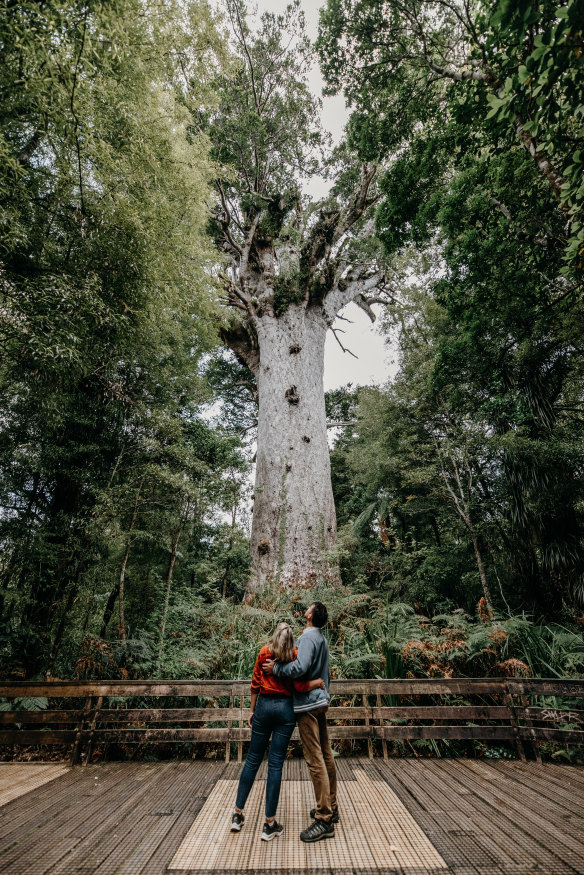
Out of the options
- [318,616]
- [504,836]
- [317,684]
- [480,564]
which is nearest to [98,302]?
[318,616]

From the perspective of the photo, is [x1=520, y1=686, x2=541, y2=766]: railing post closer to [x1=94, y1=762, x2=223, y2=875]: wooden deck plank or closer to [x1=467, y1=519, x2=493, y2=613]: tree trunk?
[x1=94, y1=762, x2=223, y2=875]: wooden deck plank

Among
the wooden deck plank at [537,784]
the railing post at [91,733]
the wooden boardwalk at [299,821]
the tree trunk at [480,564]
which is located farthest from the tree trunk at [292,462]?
the wooden deck plank at [537,784]

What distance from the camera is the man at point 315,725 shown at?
2262mm

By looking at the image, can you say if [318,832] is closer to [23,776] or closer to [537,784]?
[537,784]

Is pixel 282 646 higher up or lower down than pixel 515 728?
higher up

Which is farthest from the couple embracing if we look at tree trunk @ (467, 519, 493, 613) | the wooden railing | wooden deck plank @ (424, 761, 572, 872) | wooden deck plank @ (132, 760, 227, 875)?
tree trunk @ (467, 519, 493, 613)

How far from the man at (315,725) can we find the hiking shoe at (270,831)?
15 cm

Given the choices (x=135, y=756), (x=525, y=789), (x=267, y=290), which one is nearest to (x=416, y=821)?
(x=525, y=789)

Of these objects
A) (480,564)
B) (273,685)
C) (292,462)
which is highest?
(292,462)

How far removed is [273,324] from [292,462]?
11.3 ft

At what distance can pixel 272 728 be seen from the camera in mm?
2340

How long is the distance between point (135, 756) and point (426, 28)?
9.26 meters

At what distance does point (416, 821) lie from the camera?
2.38 meters

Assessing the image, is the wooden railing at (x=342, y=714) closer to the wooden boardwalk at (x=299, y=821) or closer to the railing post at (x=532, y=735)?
the railing post at (x=532, y=735)
